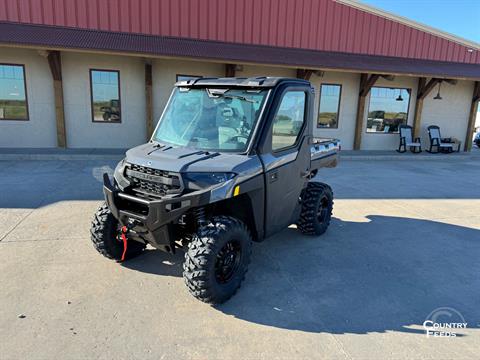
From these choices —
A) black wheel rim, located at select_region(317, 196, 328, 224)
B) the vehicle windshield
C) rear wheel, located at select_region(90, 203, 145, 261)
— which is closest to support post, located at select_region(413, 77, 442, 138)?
black wheel rim, located at select_region(317, 196, 328, 224)

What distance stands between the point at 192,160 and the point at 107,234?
1352mm

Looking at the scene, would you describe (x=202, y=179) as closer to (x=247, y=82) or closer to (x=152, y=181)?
(x=152, y=181)

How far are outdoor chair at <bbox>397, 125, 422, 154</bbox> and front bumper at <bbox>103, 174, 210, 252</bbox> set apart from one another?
13107 millimetres

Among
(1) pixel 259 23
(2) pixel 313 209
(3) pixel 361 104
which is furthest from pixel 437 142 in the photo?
(2) pixel 313 209

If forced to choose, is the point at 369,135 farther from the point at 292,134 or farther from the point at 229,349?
the point at 229,349

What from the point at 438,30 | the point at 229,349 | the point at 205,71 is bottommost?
the point at 229,349

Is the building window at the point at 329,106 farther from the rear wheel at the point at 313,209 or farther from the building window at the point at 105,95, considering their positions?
the rear wheel at the point at 313,209

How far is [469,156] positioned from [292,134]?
44.1 feet

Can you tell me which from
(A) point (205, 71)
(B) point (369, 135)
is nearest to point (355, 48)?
(B) point (369, 135)

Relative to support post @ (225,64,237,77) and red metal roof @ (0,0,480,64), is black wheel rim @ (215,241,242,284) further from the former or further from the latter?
red metal roof @ (0,0,480,64)

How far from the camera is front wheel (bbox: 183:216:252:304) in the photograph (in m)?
3.03

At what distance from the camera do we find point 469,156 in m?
14.2

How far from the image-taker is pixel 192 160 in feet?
10.5

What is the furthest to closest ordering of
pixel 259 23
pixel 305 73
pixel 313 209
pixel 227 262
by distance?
pixel 305 73
pixel 259 23
pixel 313 209
pixel 227 262
